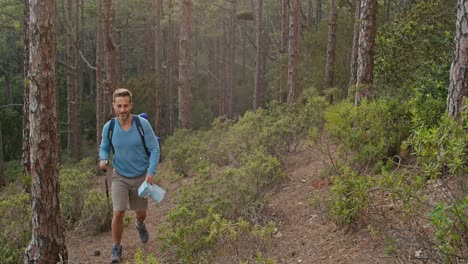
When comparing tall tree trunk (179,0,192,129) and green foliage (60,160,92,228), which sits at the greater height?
tall tree trunk (179,0,192,129)

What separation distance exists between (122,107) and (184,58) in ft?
28.4

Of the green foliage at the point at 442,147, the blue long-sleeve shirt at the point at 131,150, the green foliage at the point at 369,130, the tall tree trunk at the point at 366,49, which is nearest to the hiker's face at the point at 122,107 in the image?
the blue long-sleeve shirt at the point at 131,150

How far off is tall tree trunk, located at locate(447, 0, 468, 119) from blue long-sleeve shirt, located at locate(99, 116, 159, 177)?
124 inches

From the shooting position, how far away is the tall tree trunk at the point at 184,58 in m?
13.2

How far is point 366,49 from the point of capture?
780cm

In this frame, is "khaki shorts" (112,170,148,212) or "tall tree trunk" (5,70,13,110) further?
"tall tree trunk" (5,70,13,110)

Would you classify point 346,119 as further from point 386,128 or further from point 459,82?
point 459,82

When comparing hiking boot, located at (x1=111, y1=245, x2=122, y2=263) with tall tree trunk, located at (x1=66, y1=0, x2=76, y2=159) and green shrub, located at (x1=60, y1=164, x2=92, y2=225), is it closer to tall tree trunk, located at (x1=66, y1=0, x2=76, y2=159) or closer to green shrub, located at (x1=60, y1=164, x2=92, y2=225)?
green shrub, located at (x1=60, y1=164, x2=92, y2=225)

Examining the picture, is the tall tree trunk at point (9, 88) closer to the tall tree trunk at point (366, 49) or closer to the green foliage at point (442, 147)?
the tall tree trunk at point (366, 49)

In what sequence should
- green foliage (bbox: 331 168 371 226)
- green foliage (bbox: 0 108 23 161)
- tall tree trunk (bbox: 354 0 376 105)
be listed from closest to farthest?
green foliage (bbox: 331 168 371 226) < tall tree trunk (bbox: 354 0 376 105) < green foliage (bbox: 0 108 23 161)

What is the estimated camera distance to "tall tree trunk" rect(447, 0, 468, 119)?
14.8 ft

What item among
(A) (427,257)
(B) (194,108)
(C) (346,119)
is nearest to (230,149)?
(C) (346,119)

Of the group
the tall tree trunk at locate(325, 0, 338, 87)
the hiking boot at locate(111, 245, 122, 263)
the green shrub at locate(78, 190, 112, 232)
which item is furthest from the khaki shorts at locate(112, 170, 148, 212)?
the tall tree trunk at locate(325, 0, 338, 87)

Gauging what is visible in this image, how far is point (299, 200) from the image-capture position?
6188mm
